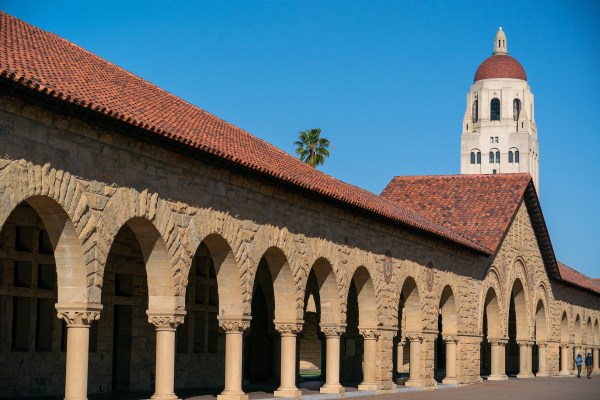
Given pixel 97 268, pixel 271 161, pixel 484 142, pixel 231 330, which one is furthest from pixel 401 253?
pixel 484 142

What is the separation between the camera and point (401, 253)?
31875 millimetres

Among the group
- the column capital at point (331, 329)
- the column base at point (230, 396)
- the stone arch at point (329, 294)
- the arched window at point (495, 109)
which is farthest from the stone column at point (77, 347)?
the arched window at point (495, 109)

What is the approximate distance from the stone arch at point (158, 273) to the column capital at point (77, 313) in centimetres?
249

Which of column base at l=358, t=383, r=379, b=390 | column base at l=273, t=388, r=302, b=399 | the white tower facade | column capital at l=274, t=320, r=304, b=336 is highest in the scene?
the white tower facade

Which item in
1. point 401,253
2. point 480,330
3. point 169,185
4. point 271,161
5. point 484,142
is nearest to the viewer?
point 169,185

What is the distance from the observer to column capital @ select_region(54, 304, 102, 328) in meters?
16.9

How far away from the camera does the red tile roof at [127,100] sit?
54.4ft

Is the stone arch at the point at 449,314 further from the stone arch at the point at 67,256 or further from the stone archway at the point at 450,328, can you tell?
the stone arch at the point at 67,256

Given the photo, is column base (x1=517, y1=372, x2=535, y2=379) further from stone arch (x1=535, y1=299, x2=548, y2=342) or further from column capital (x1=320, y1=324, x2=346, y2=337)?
column capital (x1=320, y1=324, x2=346, y2=337)

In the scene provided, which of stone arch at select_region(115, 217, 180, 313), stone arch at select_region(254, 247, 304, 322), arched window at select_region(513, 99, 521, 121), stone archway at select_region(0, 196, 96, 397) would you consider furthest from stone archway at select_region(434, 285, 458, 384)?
arched window at select_region(513, 99, 521, 121)

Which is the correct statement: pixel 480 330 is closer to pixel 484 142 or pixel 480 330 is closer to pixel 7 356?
pixel 7 356

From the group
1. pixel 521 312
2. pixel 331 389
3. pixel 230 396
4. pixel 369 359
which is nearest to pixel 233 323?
pixel 230 396

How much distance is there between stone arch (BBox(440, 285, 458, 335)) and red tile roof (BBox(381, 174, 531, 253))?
13.2 ft

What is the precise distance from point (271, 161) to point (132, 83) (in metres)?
4.12
